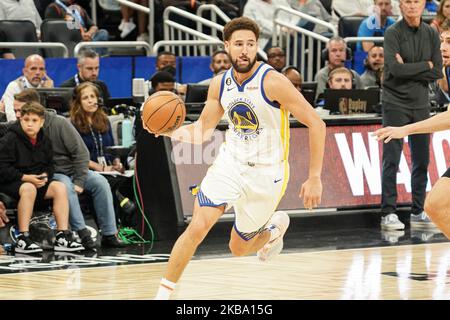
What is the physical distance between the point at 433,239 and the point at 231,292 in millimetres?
4121

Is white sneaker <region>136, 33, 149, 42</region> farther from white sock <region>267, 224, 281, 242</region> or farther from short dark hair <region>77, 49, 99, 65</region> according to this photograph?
white sock <region>267, 224, 281, 242</region>

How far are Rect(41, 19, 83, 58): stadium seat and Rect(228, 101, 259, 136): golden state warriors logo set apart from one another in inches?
318

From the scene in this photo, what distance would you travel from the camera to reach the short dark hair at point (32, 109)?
37.7 ft

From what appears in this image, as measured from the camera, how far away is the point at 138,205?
1237cm

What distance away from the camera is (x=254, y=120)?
27.7 feet

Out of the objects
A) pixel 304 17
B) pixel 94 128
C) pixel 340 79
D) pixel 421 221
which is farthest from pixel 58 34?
pixel 421 221

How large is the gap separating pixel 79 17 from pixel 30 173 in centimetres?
599

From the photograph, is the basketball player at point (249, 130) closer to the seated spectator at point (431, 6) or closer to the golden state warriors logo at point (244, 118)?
the golden state warriors logo at point (244, 118)

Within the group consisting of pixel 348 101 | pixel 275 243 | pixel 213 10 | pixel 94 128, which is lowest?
pixel 275 243

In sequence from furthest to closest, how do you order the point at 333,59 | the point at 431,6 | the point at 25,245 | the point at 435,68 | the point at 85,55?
the point at 431,6, the point at 333,59, the point at 85,55, the point at 435,68, the point at 25,245

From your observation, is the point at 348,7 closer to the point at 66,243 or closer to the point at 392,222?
the point at 392,222

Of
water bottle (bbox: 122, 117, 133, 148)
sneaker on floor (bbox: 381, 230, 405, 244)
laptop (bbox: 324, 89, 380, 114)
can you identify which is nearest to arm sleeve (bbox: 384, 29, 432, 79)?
laptop (bbox: 324, 89, 380, 114)

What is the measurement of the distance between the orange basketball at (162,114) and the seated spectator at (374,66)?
26.3ft

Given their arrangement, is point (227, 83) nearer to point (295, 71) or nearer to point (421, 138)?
point (421, 138)
